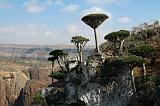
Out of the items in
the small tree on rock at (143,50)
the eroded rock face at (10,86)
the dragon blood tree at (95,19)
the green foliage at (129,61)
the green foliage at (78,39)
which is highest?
the dragon blood tree at (95,19)

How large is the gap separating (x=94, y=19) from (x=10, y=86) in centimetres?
9033

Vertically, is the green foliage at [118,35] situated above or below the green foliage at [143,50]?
above

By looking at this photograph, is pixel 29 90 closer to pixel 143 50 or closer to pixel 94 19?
pixel 94 19

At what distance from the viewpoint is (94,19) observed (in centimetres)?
4978

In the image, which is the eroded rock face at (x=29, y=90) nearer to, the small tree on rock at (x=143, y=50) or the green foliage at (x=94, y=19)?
the green foliage at (x=94, y=19)

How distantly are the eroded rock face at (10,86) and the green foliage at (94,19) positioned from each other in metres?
85.4

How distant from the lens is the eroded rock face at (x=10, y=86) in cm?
13200

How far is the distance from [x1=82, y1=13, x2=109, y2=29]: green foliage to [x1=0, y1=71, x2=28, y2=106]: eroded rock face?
8537 cm

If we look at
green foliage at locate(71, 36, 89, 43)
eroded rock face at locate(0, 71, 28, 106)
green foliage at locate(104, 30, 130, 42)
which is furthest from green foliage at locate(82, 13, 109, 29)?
eroded rock face at locate(0, 71, 28, 106)

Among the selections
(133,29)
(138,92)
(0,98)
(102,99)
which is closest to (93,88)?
(102,99)

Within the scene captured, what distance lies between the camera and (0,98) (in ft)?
434

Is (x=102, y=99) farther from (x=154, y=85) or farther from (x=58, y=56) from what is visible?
(x=58, y=56)

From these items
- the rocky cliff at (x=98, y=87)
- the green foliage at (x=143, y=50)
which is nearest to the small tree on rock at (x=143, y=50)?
the green foliage at (x=143, y=50)

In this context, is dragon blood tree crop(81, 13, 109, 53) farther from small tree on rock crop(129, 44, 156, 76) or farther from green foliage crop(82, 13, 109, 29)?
small tree on rock crop(129, 44, 156, 76)
